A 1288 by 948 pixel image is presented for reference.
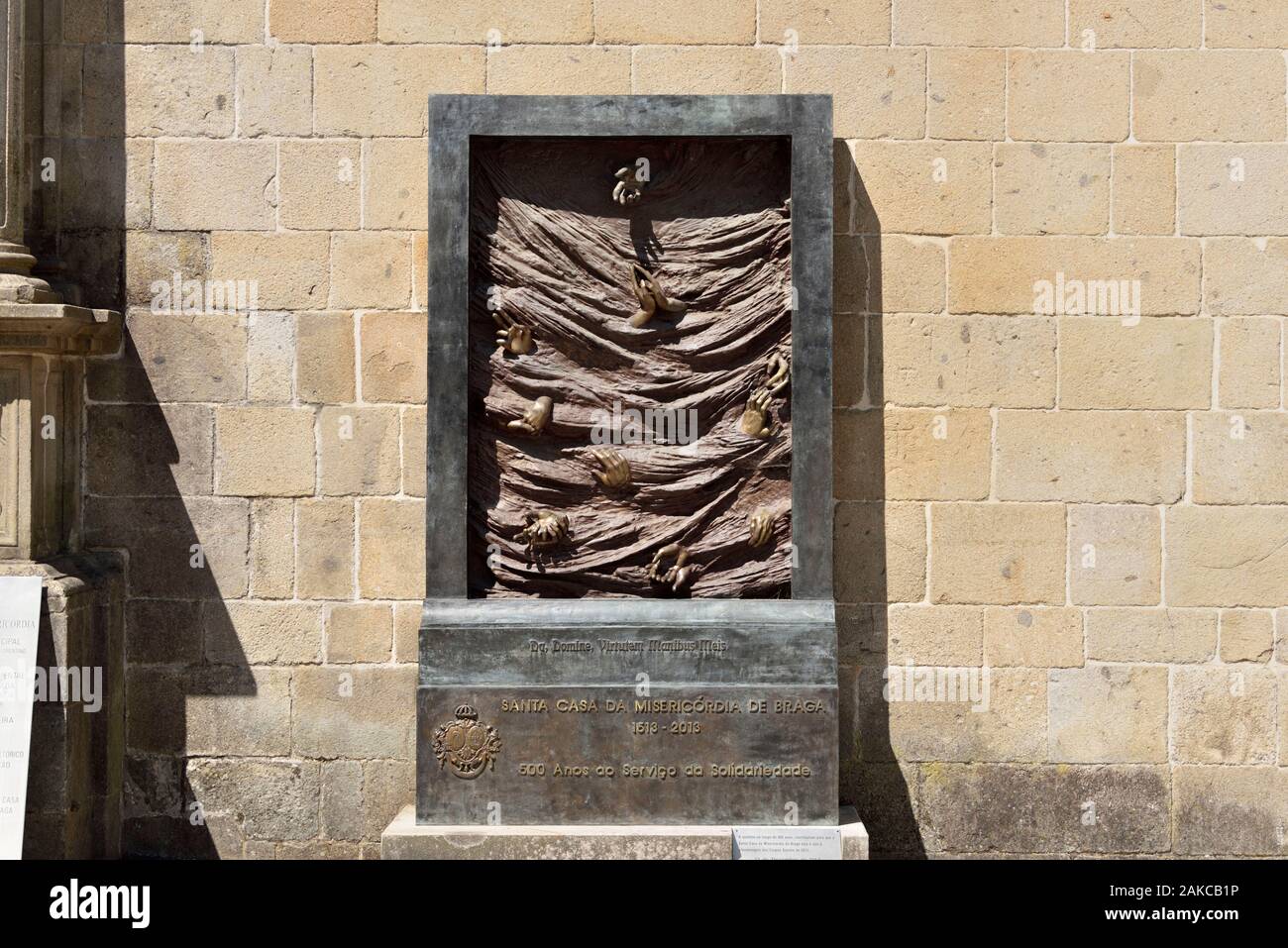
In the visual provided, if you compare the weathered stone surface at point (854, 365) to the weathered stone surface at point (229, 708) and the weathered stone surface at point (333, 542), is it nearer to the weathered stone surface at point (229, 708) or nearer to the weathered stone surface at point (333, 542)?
the weathered stone surface at point (333, 542)

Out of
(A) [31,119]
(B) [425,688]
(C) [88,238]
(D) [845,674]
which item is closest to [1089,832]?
(D) [845,674]

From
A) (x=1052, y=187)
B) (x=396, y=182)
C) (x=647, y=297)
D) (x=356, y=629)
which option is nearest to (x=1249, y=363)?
(x=1052, y=187)

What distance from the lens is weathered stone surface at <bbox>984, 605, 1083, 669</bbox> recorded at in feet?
15.4

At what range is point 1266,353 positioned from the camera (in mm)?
4688

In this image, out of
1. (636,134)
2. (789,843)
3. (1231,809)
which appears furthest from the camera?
(1231,809)

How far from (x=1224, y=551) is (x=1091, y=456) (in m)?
0.63

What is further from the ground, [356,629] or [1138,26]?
[1138,26]

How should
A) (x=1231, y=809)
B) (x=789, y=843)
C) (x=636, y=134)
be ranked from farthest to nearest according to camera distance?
1. (x=1231, y=809)
2. (x=636, y=134)
3. (x=789, y=843)

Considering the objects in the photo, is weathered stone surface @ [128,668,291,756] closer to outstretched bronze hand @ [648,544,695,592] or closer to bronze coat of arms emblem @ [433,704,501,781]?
bronze coat of arms emblem @ [433,704,501,781]

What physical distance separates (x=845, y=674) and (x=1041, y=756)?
2.67 feet

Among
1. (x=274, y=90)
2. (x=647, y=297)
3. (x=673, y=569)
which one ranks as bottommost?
(x=673, y=569)

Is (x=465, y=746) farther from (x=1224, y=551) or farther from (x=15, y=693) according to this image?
(x=1224, y=551)

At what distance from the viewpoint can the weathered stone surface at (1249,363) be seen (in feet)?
15.4

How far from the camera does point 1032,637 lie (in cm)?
470
